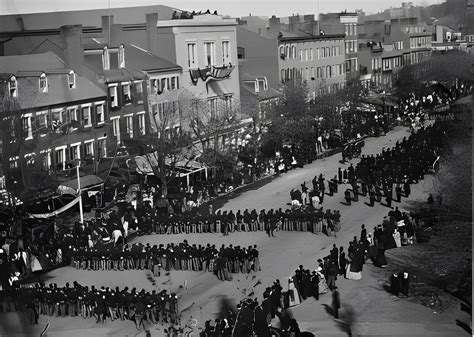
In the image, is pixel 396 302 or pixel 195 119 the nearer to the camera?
pixel 396 302

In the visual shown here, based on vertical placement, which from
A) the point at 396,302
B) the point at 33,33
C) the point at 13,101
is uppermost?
the point at 33,33

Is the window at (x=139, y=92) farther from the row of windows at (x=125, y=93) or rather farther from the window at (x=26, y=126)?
the window at (x=26, y=126)

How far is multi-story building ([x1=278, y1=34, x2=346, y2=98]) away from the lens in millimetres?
8188

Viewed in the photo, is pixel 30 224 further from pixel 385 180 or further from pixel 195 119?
pixel 385 180

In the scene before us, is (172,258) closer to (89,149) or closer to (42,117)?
(89,149)

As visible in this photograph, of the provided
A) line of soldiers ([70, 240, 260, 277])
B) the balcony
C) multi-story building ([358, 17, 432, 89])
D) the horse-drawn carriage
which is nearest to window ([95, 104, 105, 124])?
the balcony

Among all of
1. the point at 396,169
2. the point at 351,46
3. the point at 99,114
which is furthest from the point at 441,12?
the point at 99,114

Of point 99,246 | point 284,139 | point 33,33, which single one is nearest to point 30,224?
point 99,246

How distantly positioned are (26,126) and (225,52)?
1.75m

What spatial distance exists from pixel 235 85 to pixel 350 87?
1.78m

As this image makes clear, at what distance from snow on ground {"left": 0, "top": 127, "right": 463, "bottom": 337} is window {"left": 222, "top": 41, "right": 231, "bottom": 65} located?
1.08m

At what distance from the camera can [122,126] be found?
6180 millimetres

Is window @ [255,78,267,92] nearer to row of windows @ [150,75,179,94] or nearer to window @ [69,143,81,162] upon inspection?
row of windows @ [150,75,179,94]

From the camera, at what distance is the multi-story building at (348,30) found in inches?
261
